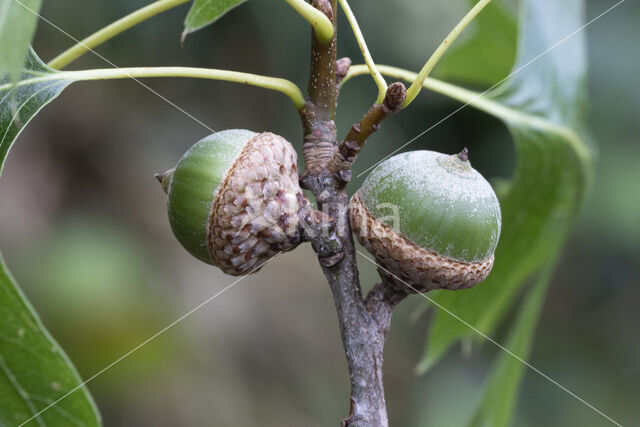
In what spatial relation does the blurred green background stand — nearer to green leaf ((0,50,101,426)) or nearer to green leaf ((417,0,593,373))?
green leaf ((417,0,593,373))

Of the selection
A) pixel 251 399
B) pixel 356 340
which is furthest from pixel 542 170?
pixel 251 399

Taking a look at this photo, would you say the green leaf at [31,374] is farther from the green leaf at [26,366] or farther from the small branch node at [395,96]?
the small branch node at [395,96]

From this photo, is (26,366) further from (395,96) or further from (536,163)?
(536,163)

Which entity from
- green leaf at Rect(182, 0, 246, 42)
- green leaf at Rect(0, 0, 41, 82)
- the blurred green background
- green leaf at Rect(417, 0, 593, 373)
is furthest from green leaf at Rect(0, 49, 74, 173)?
the blurred green background

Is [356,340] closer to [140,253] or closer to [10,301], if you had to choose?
[10,301]

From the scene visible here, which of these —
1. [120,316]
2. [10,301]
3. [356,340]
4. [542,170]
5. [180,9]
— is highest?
[180,9]

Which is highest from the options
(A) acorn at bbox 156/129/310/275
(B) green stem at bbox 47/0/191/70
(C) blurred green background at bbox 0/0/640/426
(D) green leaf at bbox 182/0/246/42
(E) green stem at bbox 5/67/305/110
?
(B) green stem at bbox 47/0/191/70
